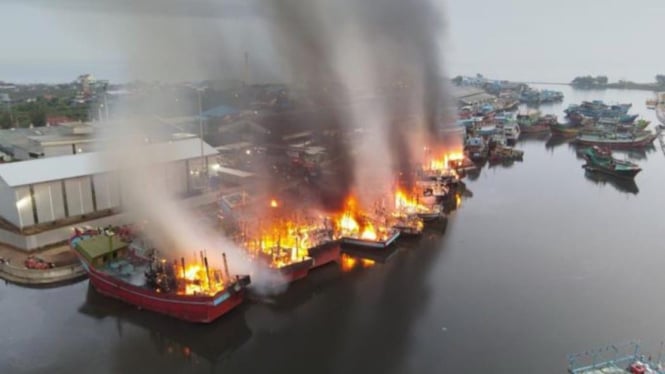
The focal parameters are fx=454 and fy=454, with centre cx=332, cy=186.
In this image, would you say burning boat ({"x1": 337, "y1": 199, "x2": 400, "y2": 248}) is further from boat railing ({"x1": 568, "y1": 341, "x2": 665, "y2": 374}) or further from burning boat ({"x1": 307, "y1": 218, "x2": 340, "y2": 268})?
boat railing ({"x1": 568, "y1": 341, "x2": 665, "y2": 374})

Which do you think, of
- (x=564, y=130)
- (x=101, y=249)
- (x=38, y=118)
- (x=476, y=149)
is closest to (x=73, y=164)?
(x=101, y=249)

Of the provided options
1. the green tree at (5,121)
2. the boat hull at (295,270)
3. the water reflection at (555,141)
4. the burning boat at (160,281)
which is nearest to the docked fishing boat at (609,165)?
the water reflection at (555,141)

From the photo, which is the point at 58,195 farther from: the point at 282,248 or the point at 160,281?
the point at 282,248

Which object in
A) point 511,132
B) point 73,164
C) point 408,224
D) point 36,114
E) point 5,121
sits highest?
point 36,114

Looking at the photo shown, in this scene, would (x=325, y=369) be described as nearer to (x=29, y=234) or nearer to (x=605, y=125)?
(x=29, y=234)

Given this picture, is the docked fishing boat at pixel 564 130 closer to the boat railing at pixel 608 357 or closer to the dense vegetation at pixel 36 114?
the boat railing at pixel 608 357
